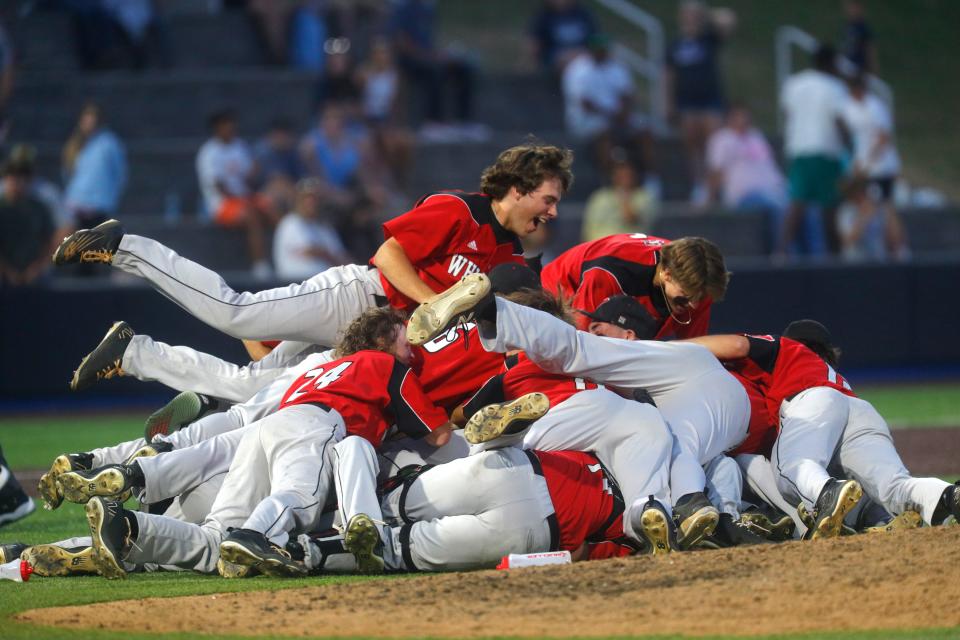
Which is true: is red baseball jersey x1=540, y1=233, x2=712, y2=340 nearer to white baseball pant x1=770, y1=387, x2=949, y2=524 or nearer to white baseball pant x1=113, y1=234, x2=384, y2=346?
white baseball pant x1=770, y1=387, x2=949, y2=524

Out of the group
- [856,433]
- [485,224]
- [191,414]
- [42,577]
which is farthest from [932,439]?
[42,577]

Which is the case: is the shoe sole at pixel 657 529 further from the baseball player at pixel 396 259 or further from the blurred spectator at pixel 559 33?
the blurred spectator at pixel 559 33

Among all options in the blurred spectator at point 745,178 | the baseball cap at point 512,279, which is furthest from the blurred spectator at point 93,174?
the baseball cap at point 512,279

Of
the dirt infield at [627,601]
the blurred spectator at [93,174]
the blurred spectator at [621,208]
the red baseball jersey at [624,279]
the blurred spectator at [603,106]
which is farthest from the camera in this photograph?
the blurred spectator at [603,106]

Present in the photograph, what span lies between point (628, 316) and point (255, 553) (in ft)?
7.40

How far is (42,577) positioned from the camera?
5836 millimetres

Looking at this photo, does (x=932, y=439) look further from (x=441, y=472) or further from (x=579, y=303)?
(x=441, y=472)

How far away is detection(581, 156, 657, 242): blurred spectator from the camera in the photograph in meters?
15.6

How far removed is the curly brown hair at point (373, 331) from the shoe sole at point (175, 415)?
49.8 inches

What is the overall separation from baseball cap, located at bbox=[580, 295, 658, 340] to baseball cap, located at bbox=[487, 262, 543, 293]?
385 millimetres

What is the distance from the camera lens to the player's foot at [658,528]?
5.63m

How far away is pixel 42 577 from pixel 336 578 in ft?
4.08

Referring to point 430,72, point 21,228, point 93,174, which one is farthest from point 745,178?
point 21,228

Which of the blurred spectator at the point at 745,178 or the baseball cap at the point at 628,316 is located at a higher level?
the blurred spectator at the point at 745,178
